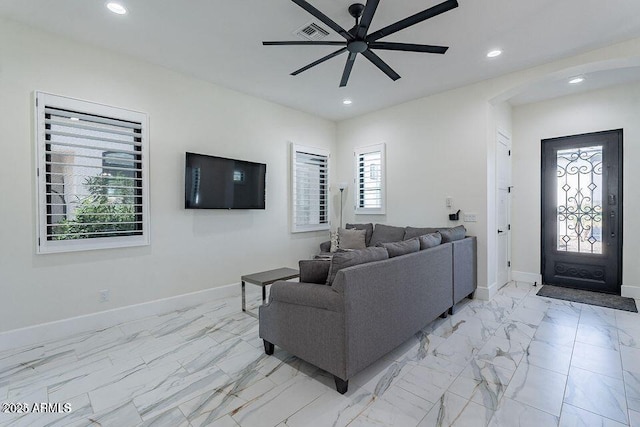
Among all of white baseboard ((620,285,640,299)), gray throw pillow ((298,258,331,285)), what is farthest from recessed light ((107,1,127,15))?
white baseboard ((620,285,640,299))

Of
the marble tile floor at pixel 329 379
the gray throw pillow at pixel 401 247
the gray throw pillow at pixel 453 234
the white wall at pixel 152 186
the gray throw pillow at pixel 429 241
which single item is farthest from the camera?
the gray throw pillow at pixel 453 234

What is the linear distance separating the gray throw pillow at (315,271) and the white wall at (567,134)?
4.26 meters

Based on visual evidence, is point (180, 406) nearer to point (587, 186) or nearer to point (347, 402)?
point (347, 402)

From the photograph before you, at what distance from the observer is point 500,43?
119 inches

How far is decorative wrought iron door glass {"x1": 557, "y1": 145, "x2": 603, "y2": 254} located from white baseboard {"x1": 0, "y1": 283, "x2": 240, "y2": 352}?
5.42 metres

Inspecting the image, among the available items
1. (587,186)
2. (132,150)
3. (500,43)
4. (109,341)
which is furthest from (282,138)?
(587,186)

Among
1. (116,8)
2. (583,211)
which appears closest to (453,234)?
(583,211)

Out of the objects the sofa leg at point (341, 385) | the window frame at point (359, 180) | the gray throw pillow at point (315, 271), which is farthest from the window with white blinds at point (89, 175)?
the window frame at point (359, 180)

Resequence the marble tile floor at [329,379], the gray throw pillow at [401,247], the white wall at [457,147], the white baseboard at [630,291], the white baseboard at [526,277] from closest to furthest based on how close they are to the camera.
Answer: the marble tile floor at [329,379] → the gray throw pillow at [401,247] → the white wall at [457,147] → the white baseboard at [630,291] → the white baseboard at [526,277]

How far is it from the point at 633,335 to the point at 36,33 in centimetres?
659

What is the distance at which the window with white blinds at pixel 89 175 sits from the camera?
2.84 metres

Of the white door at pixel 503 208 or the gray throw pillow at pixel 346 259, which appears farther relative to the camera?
the white door at pixel 503 208

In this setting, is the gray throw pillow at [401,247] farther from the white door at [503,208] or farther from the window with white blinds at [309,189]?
the window with white blinds at [309,189]

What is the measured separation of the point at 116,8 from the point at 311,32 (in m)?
1.72
